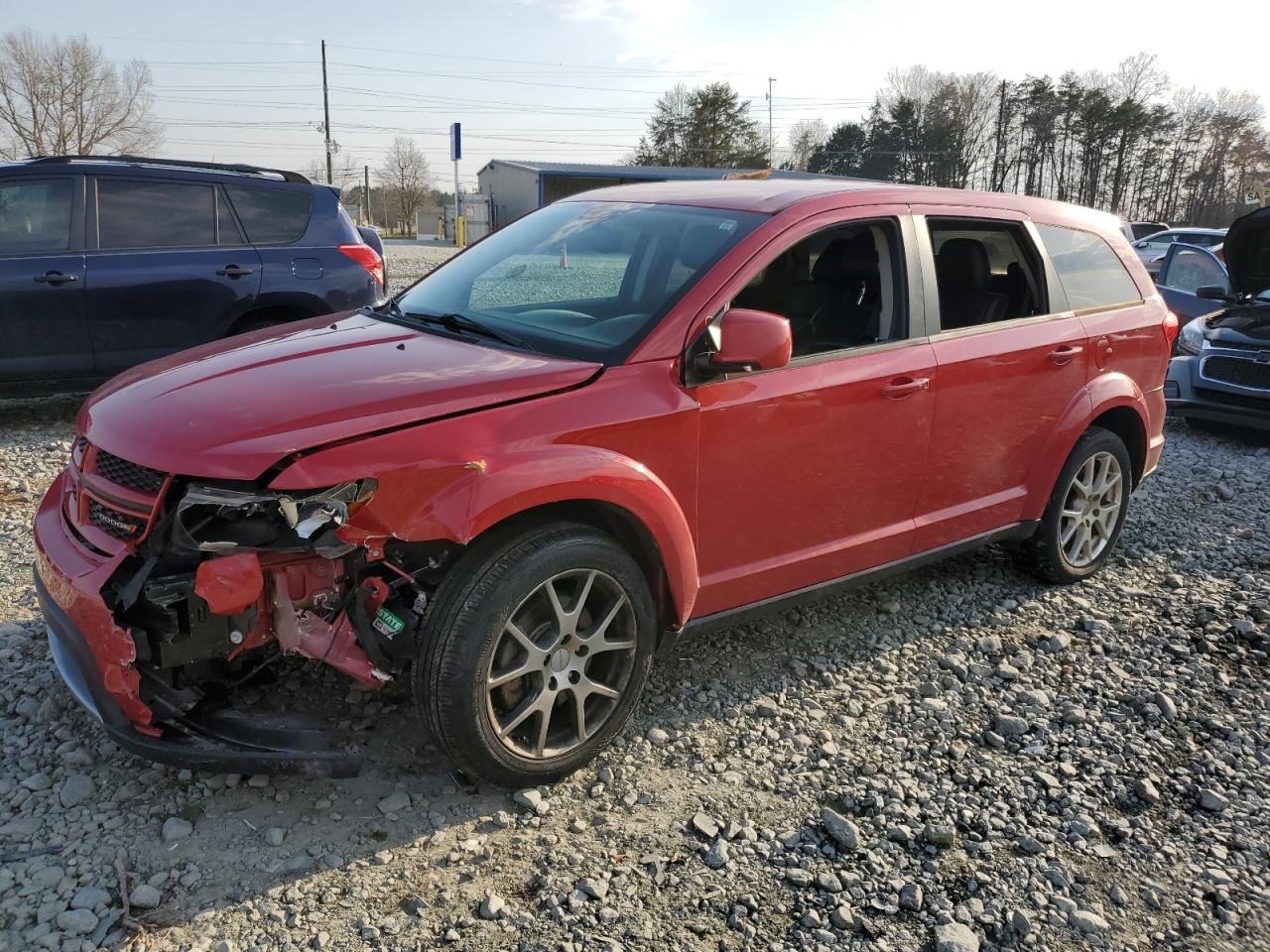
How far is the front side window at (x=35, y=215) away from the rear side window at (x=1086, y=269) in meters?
6.39

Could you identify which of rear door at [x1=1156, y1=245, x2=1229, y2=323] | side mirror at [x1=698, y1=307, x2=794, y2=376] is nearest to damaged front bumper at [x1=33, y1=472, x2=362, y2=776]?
side mirror at [x1=698, y1=307, x2=794, y2=376]

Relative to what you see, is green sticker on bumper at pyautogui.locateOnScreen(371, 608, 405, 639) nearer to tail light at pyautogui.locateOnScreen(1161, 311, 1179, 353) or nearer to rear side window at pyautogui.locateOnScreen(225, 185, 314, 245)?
tail light at pyautogui.locateOnScreen(1161, 311, 1179, 353)

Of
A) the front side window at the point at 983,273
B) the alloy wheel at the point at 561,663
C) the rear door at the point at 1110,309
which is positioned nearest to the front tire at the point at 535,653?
the alloy wheel at the point at 561,663

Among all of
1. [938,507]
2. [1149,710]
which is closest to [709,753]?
[938,507]

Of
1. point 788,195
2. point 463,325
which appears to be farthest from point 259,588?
point 788,195

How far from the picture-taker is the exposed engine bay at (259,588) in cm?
258

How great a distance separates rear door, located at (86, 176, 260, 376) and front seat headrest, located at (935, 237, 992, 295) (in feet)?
17.0

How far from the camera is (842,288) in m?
4.04

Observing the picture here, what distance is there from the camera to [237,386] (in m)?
2.88

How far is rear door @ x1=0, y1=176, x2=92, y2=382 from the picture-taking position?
21.8 ft

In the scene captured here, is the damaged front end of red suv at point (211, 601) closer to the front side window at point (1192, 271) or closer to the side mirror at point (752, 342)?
the side mirror at point (752, 342)

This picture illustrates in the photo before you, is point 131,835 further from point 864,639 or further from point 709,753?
point 864,639

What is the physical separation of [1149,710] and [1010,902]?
1.44 m

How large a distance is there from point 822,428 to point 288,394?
1.82 m
